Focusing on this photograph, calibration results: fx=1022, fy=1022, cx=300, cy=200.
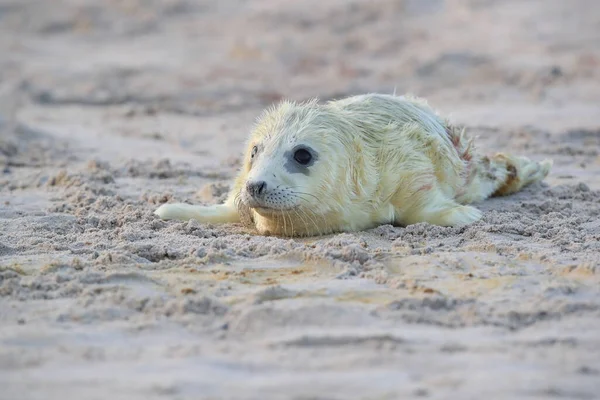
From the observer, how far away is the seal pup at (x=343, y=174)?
570 cm

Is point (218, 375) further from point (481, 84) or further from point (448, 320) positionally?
point (481, 84)

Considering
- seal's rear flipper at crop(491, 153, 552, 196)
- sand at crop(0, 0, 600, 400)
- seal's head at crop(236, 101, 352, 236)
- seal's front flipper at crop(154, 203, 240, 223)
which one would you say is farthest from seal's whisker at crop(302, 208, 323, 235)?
seal's rear flipper at crop(491, 153, 552, 196)

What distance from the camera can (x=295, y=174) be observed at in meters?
5.73

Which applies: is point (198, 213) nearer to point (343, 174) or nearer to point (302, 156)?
point (302, 156)

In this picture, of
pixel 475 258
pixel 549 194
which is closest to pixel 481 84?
pixel 549 194

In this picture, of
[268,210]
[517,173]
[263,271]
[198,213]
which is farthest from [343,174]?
[517,173]

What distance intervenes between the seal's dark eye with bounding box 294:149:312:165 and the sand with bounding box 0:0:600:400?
1.64 ft

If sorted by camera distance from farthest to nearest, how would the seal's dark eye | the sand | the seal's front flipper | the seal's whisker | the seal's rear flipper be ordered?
the seal's rear flipper → the seal's front flipper → the seal's dark eye → the seal's whisker → the sand

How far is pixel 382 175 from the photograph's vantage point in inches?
235

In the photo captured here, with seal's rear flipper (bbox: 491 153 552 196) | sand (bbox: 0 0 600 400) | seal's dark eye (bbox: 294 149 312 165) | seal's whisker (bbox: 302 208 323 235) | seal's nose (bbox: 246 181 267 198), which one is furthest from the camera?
seal's rear flipper (bbox: 491 153 552 196)

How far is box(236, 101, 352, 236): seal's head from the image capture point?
18.4ft

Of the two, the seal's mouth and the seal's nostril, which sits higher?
the seal's nostril

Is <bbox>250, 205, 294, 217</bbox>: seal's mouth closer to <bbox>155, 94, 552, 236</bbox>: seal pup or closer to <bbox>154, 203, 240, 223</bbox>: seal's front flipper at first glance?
<bbox>155, 94, 552, 236</bbox>: seal pup

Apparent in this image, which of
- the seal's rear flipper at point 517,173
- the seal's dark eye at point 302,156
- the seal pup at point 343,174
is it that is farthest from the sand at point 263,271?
the seal's dark eye at point 302,156
